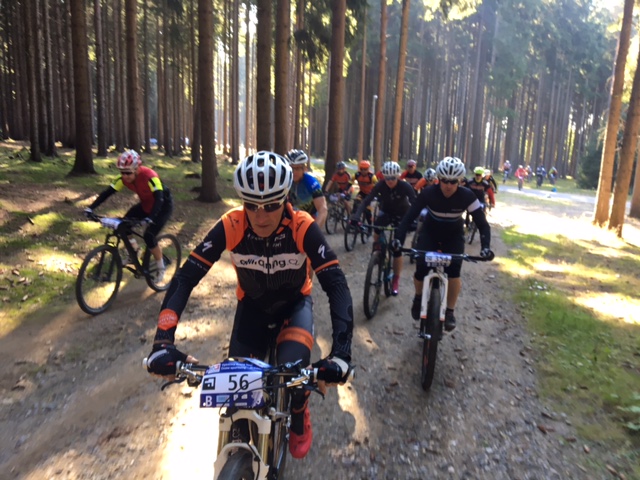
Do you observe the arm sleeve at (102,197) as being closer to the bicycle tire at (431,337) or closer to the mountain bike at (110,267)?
the mountain bike at (110,267)

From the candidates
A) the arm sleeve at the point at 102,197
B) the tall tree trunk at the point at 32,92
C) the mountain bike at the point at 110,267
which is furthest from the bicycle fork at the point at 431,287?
the tall tree trunk at the point at 32,92

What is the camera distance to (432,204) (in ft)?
20.5

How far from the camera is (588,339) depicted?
6.78 metres

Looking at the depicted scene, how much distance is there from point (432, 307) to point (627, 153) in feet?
46.7

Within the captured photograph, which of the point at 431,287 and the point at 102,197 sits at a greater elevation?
the point at 102,197

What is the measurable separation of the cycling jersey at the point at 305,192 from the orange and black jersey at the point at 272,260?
4.08 metres

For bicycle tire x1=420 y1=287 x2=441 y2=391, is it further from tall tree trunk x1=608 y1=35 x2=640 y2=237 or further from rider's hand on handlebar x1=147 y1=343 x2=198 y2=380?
tall tree trunk x1=608 y1=35 x2=640 y2=237

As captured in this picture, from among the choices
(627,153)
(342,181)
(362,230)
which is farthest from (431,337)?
(627,153)

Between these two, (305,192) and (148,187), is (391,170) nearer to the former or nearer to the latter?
(305,192)

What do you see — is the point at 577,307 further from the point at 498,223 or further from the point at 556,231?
the point at 498,223

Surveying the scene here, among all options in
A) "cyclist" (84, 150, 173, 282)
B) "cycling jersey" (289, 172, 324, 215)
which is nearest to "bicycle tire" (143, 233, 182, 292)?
"cyclist" (84, 150, 173, 282)

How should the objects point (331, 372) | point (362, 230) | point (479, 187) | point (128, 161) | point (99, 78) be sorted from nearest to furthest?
1. point (331, 372)
2. point (128, 161)
3. point (362, 230)
4. point (479, 187)
5. point (99, 78)

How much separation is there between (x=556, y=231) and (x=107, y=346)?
16.8 metres

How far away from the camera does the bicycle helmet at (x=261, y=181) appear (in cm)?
289
